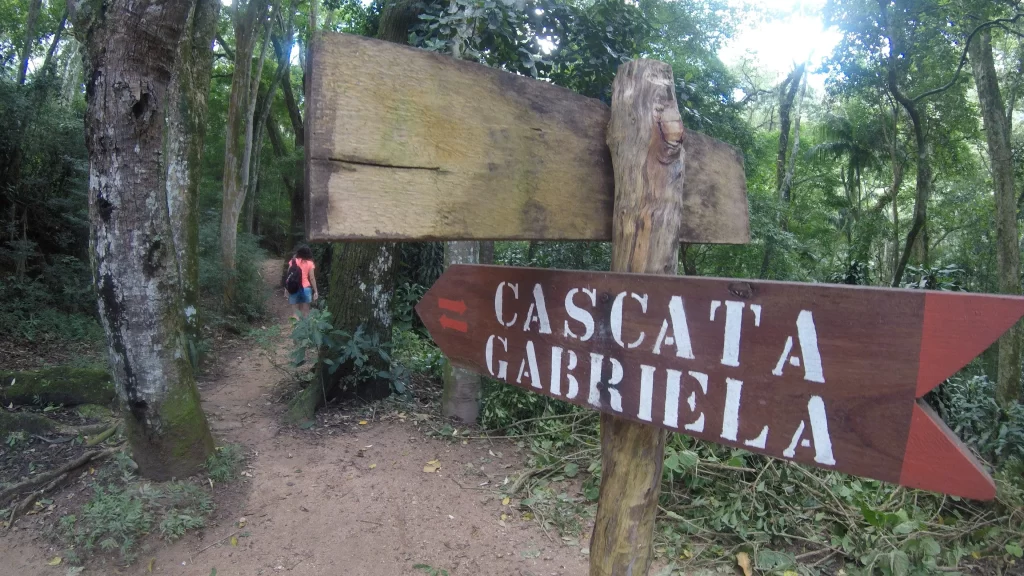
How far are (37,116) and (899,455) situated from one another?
1127 centimetres

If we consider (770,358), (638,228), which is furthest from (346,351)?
(770,358)

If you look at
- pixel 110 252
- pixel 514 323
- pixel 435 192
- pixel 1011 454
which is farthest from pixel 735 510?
pixel 110 252

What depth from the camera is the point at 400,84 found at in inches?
44.3

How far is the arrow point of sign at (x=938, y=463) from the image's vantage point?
86 centimetres

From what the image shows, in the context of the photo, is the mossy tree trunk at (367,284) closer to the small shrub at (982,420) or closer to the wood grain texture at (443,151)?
the wood grain texture at (443,151)

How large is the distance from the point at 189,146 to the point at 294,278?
2.57 meters

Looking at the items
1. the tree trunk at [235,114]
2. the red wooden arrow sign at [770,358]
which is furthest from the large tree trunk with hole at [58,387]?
the red wooden arrow sign at [770,358]

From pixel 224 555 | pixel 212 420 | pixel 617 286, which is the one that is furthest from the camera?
pixel 212 420

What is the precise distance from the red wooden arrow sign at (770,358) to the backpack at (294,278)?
795cm

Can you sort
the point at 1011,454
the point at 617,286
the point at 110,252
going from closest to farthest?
1. the point at 617,286
2. the point at 110,252
3. the point at 1011,454

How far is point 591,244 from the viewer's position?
7.59 metres

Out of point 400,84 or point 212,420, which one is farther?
point 212,420

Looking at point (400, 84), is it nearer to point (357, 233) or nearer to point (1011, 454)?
point (357, 233)

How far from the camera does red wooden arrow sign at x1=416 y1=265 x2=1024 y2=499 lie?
89 centimetres
